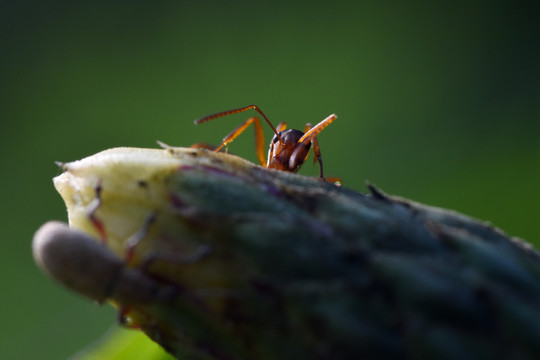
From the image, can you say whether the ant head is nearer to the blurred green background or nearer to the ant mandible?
the ant mandible

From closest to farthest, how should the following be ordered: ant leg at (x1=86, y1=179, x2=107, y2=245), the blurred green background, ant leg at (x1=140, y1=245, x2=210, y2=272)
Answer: ant leg at (x1=140, y1=245, x2=210, y2=272) → ant leg at (x1=86, y1=179, x2=107, y2=245) → the blurred green background

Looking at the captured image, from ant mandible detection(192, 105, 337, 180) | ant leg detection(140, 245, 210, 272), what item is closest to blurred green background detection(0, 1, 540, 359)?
ant mandible detection(192, 105, 337, 180)

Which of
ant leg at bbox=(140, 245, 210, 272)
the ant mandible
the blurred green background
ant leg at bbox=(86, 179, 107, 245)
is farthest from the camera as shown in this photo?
the blurred green background

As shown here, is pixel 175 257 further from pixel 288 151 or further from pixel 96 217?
pixel 288 151

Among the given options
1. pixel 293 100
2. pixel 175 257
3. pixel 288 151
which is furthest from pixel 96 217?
pixel 293 100

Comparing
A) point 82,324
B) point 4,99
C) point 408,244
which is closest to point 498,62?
point 82,324
